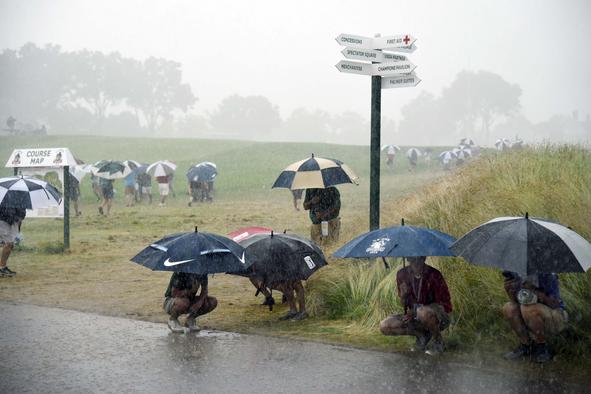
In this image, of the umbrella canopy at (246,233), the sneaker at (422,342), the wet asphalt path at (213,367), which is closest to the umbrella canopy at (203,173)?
the umbrella canopy at (246,233)

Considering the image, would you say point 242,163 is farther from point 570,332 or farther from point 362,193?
point 570,332

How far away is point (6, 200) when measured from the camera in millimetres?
11734

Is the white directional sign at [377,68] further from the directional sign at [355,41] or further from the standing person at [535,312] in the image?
the standing person at [535,312]

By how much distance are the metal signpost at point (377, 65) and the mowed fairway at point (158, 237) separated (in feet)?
5.64

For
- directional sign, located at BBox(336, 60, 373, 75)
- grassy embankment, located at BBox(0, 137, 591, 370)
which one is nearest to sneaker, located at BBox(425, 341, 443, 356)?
grassy embankment, located at BBox(0, 137, 591, 370)

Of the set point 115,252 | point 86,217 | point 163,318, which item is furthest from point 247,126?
point 163,318

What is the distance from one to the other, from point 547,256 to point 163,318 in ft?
15.9

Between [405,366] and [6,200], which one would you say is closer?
[405,366]

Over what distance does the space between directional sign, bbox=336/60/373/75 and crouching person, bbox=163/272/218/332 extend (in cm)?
328

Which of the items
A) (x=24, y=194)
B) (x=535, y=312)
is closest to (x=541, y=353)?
(x=535, y=312)

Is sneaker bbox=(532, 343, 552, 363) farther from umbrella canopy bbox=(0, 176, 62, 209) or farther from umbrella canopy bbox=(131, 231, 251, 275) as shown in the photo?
umbrella canopy bbox=(0, 176, 62, 209)

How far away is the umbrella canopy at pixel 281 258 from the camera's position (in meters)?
8.45

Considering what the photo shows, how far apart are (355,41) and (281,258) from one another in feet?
9.97

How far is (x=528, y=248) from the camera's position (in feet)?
20.5
